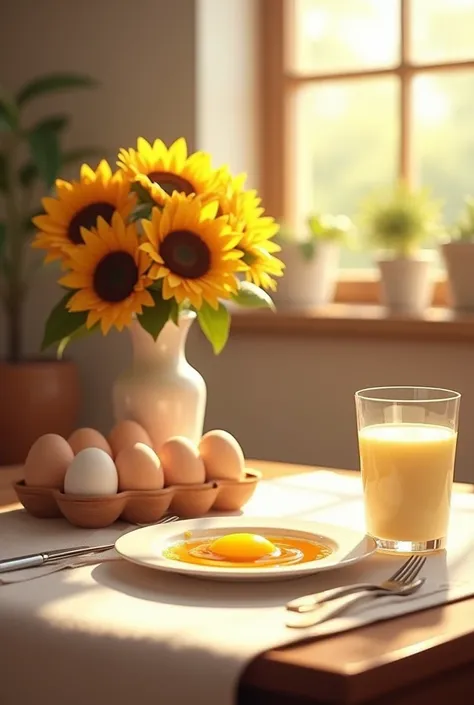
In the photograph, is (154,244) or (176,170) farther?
(176,170)

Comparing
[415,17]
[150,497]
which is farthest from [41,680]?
[415,17]

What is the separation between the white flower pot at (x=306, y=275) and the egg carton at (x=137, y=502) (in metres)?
1.33

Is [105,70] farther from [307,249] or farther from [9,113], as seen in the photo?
[307,249]

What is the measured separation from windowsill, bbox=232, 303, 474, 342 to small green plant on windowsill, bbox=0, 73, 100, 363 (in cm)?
53

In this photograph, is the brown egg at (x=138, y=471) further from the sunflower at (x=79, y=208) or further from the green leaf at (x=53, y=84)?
the green leaf at (x=53, y=84)

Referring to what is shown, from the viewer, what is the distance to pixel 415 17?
2703 mm

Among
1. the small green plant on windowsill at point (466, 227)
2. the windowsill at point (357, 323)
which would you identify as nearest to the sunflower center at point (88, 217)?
the windowsill at point (357, 323)

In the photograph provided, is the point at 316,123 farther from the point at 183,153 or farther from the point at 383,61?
the point at 183,153

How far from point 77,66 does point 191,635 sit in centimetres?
222

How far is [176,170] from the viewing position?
1.51 meters

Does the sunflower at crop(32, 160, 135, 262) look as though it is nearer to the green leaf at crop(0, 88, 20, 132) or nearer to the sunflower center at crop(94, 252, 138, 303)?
the sunflower center at crop(94, 252, 138, 303)

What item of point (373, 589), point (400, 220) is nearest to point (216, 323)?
point (373, 589)

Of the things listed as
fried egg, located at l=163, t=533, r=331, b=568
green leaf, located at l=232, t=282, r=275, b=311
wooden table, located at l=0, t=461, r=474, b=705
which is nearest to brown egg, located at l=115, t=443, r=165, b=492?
fried egg, located at l=163, t=533, r=331, b=568

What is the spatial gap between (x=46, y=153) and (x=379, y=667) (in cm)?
205
